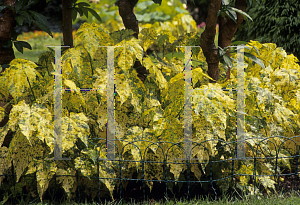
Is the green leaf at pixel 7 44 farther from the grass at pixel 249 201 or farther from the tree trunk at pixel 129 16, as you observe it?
the grass at pixel 249 201

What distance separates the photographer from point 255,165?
1.84 m

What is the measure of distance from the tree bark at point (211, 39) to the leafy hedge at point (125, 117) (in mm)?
153

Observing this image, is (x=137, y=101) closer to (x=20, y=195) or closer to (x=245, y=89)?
(x=245, y=89)

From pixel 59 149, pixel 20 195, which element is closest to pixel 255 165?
pixel 59 149

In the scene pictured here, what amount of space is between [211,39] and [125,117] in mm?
771

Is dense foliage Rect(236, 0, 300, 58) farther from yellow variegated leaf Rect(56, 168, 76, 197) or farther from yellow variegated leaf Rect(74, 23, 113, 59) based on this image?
yellow variegated leaf Rect(56, 168, 76, 197)

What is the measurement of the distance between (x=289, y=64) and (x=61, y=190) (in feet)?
6.28

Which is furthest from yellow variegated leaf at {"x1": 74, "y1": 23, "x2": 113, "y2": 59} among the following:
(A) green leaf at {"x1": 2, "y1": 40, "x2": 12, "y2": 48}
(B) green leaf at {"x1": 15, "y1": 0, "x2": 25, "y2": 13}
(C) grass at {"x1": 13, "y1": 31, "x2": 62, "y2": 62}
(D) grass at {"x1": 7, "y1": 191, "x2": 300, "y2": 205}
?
(C) grass at {"x1": 13, "y1": 31, "x2": 62, "y2": 62}

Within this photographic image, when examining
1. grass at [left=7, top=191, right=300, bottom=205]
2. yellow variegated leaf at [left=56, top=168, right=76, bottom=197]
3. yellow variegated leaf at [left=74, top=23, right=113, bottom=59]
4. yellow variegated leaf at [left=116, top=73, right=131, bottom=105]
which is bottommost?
grass at [left=7, top=191, right=300, bottom=205]

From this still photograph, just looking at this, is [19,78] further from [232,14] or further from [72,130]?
[232,14]

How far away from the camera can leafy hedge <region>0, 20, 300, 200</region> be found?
1662mm

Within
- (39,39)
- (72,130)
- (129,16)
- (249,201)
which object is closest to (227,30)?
(129,16)

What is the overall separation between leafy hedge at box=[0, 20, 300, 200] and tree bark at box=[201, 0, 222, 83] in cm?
15

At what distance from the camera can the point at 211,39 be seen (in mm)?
2049
